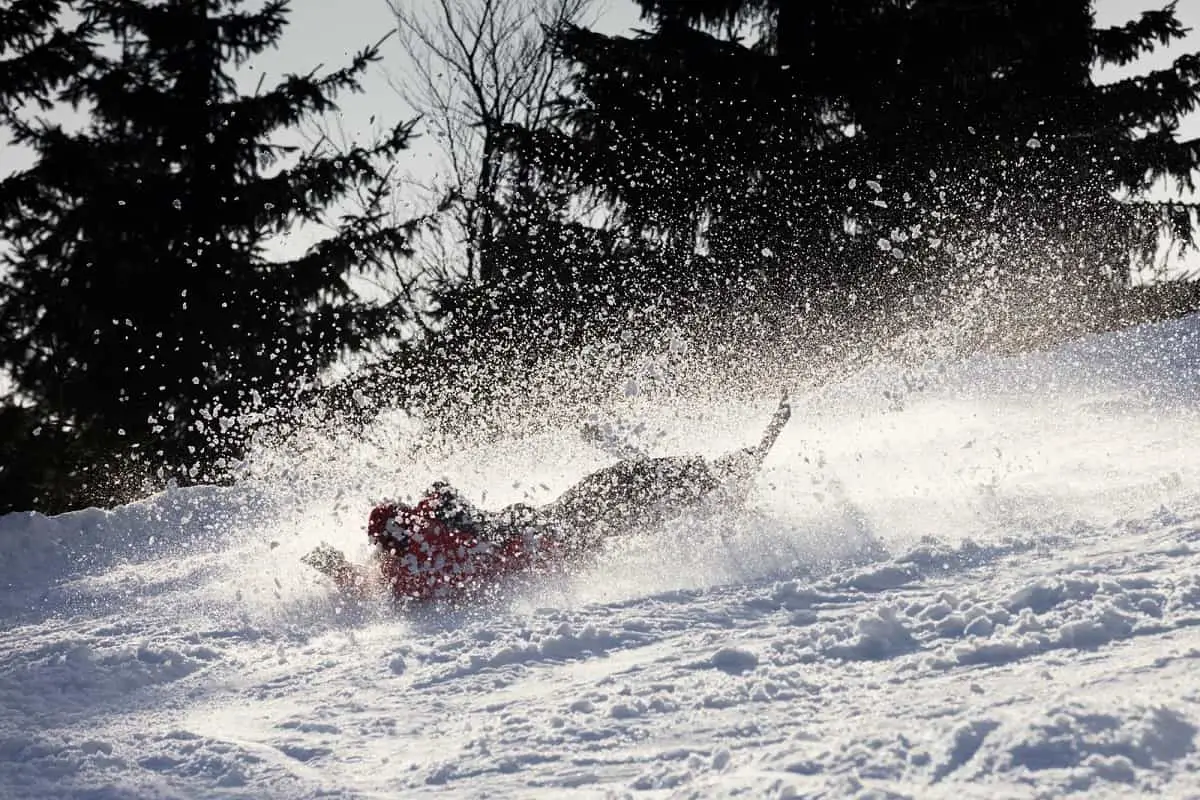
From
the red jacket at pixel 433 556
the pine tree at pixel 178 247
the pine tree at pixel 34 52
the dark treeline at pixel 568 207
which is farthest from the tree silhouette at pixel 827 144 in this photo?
the red jacket at pixel 433 556

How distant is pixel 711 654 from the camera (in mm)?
3436

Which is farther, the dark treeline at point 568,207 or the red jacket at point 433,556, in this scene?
the dark treeline at point 568,207

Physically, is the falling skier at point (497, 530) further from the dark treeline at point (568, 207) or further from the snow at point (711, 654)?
the dark treeline at point (568, 207)

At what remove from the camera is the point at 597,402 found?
1233 centimetres

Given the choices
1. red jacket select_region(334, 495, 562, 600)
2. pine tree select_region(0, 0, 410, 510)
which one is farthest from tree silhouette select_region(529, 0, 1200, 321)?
red jacket select_region(334, 495, 562, 600)

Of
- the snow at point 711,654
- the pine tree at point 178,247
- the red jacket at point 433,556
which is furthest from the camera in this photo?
the pine tree at point 178,247

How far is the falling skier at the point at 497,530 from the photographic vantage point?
4.98 metres

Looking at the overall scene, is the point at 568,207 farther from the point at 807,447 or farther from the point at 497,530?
the point at 497,530

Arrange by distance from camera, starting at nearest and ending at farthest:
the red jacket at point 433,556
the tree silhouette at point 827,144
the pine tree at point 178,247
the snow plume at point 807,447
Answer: the red jacket at point 433,556 → the snow plume at point 807,447 → the pine tree at point 178,247 → the tree silhouette at point 827,144

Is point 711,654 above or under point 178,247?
under

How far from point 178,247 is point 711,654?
34.0 feet

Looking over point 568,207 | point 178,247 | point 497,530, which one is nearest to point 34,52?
point 178,247

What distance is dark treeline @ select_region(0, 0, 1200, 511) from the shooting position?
36.4ft

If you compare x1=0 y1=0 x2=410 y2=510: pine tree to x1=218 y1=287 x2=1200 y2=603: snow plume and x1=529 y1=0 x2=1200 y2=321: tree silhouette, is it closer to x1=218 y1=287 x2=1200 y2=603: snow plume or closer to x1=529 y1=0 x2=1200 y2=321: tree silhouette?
x1=218 y1=287 x2=1200 y2=603: snow plume
